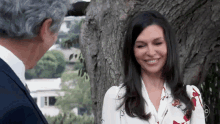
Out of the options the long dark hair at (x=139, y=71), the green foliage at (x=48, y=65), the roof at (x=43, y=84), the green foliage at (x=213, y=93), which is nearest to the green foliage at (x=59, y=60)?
the green foliage at (x=48, y=65)

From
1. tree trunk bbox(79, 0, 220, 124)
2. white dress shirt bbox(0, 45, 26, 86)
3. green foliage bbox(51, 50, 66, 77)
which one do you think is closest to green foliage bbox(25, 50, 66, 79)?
green foliage bbox(51, 50, 66, 77)

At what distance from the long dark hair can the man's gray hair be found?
2.42 feet

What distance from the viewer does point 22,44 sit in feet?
3.96

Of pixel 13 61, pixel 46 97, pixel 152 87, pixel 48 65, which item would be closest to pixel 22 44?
pixel 13 61

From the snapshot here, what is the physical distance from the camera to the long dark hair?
1781 millimetres

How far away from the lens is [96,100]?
289cm

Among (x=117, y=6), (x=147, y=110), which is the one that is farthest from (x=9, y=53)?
(x=117, y=6)

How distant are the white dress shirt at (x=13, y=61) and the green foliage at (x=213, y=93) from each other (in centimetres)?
423

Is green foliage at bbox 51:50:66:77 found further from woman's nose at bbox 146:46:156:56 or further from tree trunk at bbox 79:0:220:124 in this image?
woman's nose at bbox 146:46:156:56

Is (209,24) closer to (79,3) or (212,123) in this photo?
(79,3)

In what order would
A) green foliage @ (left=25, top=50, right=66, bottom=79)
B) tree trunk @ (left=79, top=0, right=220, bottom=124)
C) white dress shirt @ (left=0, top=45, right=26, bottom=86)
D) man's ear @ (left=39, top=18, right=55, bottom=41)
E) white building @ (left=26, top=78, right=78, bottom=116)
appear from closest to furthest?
1. white dress shirt @ (left=0, top=45, right=26, bottom=86)
2. man's ear @ (left=39, top=18, right=55, bottom=41)
3. tree trunk @ (left=79, top=0, right=220, bottom=124)
4. white building @ (left=26, top=78, right=78, bottom=116)
5. green foliage @ (left=25, top=50, right=66, bottom=79)

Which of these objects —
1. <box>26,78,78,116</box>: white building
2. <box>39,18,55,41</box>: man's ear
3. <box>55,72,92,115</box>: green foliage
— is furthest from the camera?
<box>26,78,78,116</box>: white building

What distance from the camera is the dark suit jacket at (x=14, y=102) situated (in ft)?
3.09

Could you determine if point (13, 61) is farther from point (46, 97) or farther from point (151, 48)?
point (46, 97)
